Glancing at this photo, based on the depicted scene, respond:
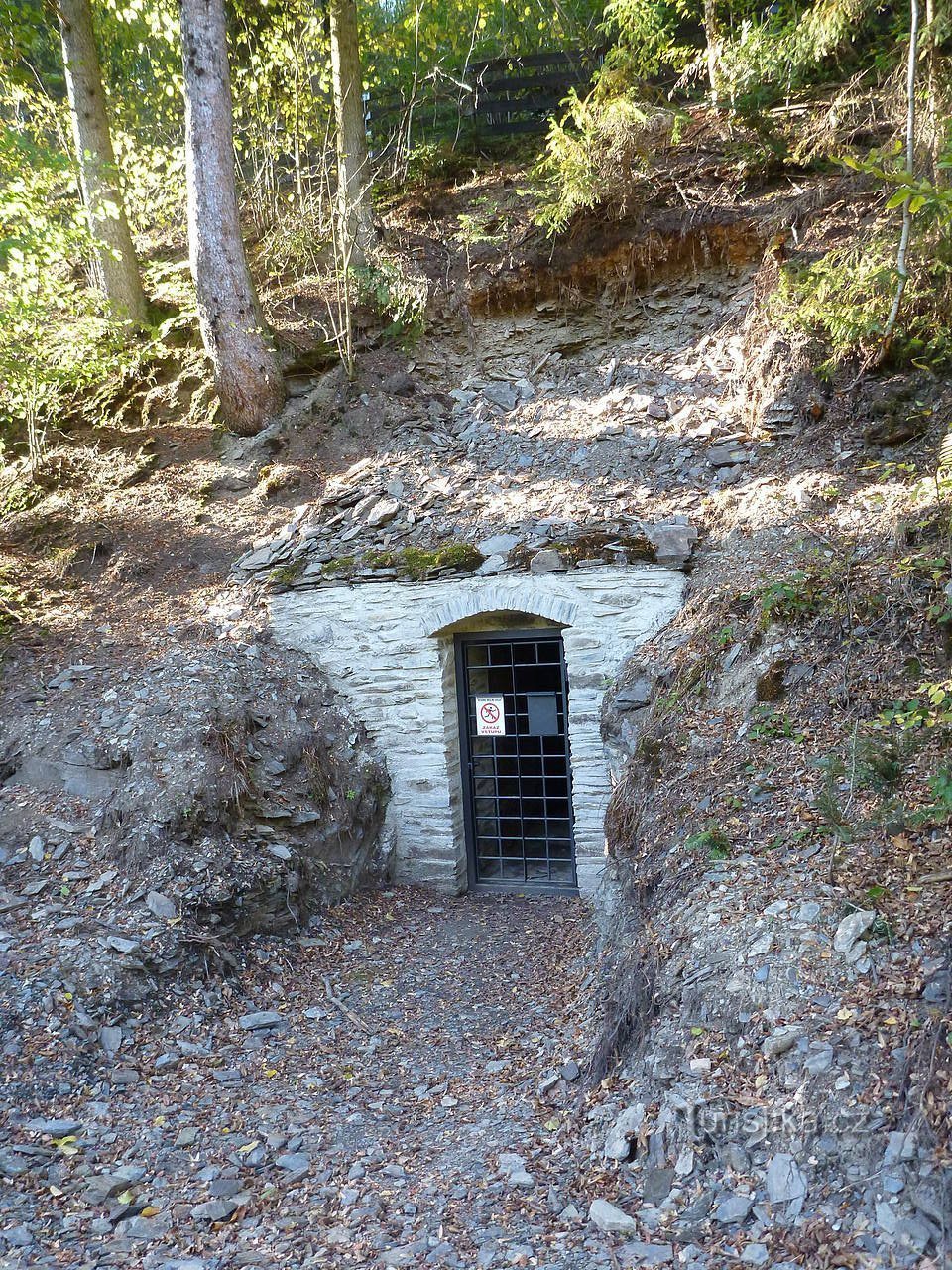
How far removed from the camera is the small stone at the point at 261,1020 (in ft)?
16.6

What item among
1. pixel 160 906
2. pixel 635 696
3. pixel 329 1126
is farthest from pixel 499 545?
pixel 329 1126

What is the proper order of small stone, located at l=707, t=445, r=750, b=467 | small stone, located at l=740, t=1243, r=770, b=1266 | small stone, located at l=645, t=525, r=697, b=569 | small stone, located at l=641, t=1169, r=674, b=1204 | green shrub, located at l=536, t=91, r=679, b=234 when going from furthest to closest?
green shrub, located at l=536, t=91, r=679, b=234 < small stone, located at l=707, t=445, r=750, b=467 < small stone, located at l=645, t=525, r=697, b=569 < small stone, located at l=641, t=1169, r=674, b=1204 < small stone, located at l=740, t=1243, r=770, b=1266

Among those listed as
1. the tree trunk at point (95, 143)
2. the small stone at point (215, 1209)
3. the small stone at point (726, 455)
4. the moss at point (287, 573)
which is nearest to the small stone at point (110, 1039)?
the small stone at point (215, 1209)

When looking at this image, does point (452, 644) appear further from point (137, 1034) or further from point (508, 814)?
point (137, 1034)

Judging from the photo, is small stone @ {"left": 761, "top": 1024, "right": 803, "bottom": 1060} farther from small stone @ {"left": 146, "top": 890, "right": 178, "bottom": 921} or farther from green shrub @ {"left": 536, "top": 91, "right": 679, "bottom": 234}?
green shrub @ {"left": 536, "top": 91, "right": 679, "bottom": 234}

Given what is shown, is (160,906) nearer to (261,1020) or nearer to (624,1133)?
(261,1020)

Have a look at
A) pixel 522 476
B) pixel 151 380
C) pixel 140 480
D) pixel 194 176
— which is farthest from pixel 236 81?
pixel 522 476

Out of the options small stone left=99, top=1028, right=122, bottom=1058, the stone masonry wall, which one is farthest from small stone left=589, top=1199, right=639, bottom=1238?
the stone masonry wall

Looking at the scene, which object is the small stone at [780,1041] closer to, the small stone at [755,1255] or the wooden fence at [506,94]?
the small stone at [755,1255]

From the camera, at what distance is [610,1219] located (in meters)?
3.17

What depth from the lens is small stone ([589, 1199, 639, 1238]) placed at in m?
3.12

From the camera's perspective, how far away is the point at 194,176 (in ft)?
27.7

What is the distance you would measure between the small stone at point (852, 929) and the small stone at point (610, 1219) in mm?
1242

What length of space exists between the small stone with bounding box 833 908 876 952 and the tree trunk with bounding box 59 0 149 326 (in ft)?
27.5
